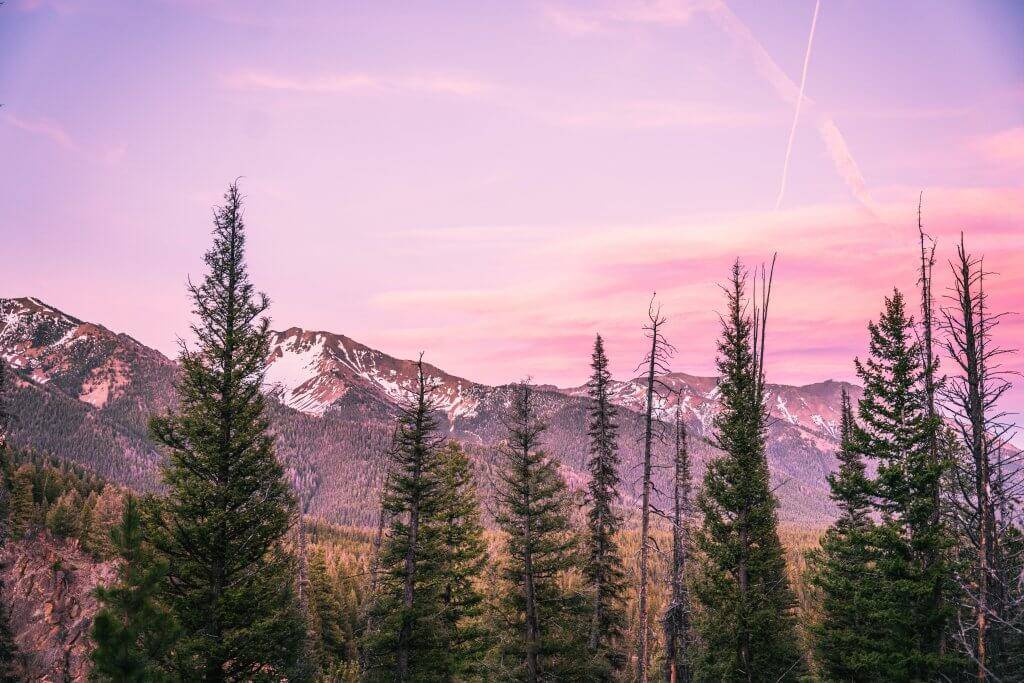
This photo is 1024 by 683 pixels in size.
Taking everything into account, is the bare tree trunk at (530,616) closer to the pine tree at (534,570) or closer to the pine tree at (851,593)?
the pine tree at (534,570)

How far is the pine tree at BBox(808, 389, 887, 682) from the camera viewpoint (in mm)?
24531

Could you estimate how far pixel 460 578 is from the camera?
1252 inches

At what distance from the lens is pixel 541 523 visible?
2767cm

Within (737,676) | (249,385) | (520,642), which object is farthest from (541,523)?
(249,385)

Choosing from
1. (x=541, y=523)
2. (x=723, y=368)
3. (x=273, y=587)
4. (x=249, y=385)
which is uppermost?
(x=723, y=368)

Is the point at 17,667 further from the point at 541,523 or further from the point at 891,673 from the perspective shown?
the point at 891,673

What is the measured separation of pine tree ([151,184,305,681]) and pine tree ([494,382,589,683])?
9.28 m

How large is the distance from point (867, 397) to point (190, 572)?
86.4 ft

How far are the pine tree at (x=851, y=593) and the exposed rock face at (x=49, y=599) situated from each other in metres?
42.7

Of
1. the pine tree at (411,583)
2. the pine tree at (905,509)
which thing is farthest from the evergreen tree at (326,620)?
the pine tree at (905,509)

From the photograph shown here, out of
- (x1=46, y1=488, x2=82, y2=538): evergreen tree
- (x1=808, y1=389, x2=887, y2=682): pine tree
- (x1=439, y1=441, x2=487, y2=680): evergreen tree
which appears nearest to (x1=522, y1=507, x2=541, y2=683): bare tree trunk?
(x1=439, y1=441, x2=487, y2=680): evergreen tree

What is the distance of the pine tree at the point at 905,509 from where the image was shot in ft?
74.1

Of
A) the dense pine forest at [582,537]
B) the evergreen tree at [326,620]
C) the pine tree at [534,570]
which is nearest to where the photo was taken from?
the dense pine forest at [582,537]

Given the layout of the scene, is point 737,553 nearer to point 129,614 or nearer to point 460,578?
point 460,578
